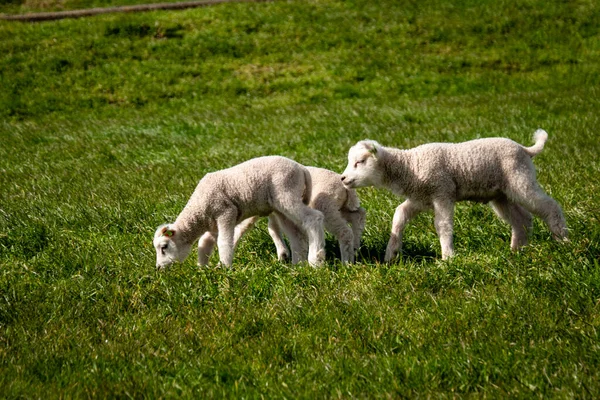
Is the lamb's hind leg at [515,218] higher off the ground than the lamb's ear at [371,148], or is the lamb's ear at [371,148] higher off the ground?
the lamb's ear at [371,148]

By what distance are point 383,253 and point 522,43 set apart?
1757cm

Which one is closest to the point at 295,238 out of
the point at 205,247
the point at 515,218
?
the point at 205,247

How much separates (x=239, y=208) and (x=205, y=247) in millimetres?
561

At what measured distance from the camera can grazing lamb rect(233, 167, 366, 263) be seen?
6.60 metres

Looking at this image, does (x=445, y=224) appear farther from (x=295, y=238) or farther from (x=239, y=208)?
(x=239, y=208)

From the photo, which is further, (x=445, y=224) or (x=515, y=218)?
(x=515, y=218)

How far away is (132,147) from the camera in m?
13.6

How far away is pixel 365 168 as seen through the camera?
6516mm

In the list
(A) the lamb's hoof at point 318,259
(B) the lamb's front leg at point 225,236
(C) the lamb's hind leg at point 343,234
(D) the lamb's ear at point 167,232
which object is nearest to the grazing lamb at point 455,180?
(C) the lamb's hind leg at point 343,234

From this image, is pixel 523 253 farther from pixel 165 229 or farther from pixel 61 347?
pixel 61 347

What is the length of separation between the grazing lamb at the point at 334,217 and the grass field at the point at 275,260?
0.20m

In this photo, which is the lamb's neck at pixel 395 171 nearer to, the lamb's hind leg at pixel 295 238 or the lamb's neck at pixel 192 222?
the lamb's hind leg at pixel 295 238

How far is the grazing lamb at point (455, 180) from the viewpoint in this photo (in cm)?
620

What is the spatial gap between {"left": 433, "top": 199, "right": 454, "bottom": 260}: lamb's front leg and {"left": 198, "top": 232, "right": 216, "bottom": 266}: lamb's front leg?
6.59 feet
